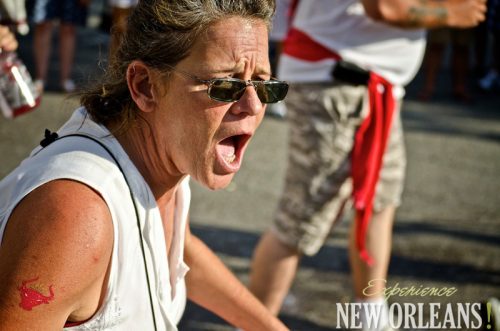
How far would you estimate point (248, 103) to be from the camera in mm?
1834

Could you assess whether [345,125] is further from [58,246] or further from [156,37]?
[58,246]

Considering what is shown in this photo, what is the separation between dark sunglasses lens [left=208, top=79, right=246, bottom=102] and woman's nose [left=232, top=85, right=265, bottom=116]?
25mm

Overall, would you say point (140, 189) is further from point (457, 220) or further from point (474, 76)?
point (474, 76)

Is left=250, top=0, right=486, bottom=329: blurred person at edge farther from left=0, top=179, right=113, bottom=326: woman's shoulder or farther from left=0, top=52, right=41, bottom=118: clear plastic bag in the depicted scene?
left=0, top=179, right=113, bottom=326: woman's shoulder

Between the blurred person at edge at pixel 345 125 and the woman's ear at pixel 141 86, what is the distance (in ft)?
4.91

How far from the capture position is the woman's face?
69.9 inches

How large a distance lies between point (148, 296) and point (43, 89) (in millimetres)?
6092

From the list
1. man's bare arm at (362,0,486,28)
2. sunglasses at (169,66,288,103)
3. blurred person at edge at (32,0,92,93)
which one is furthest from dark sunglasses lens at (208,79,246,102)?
blurred person at edge at (32,0,92,93)

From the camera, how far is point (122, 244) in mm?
1674

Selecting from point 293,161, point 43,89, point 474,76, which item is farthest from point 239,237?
point 474,76

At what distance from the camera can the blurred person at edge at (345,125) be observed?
10.5 ft

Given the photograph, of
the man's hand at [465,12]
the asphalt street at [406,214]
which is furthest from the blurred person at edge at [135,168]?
the man's hand at [465,12]

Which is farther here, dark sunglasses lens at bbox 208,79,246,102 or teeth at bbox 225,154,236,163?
teeth at bbox 225,154,236,163

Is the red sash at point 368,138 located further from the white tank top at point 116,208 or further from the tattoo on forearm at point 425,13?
the white tank top at point 116,208
